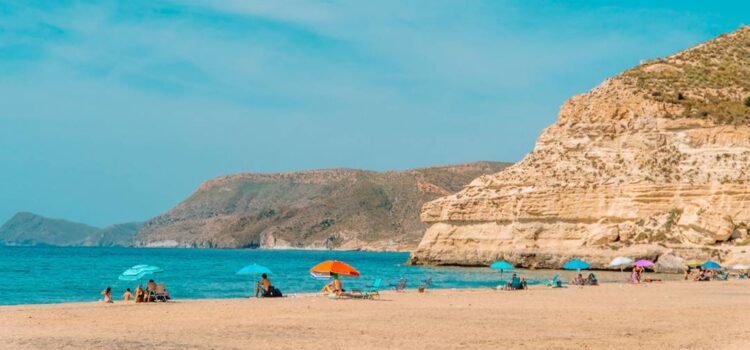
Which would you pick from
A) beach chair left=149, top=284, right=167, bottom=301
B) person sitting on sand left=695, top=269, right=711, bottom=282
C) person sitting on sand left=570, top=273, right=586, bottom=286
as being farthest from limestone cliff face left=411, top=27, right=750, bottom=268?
beach chair left=149, top=284, right=167, bottom=301

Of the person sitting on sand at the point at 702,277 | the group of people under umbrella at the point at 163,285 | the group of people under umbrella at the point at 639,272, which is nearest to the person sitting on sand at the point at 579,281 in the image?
the group of people under umbrella at the point at 639,272

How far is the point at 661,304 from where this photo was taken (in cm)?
2444

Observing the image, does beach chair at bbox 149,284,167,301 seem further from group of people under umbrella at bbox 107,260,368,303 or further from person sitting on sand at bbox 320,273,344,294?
person sitting on sand at bbox 320,273,344,294

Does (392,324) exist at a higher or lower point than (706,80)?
lower

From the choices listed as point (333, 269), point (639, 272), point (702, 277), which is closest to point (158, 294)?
point (333, 269)

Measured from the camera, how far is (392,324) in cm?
1764

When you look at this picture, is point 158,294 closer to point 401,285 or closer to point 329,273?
point 329,273

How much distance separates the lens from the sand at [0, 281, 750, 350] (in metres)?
14.2

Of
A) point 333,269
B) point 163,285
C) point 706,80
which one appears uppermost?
point 706,80

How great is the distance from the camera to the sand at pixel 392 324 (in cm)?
1418

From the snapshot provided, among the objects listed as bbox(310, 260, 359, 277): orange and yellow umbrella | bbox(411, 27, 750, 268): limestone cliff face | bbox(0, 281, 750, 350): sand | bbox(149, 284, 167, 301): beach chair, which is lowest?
bbox(0, 281, 750, 350): sand

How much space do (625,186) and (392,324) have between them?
139ft

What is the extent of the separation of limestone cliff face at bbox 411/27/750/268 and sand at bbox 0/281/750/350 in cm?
2732

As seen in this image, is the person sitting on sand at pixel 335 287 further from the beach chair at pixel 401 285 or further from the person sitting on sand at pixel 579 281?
the person sitting on sand at pixel 579 281
